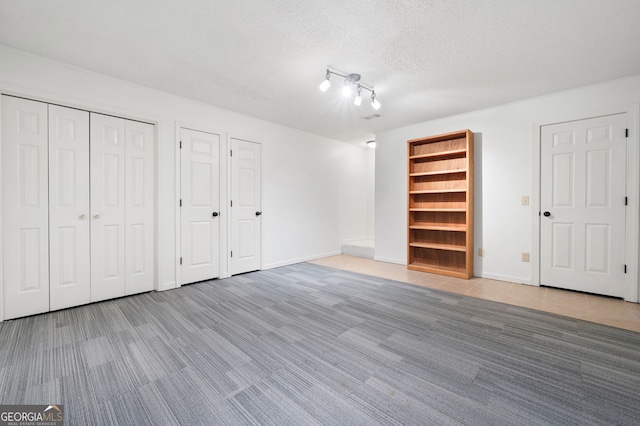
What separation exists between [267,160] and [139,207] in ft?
6.80

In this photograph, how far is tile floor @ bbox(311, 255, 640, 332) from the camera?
2680 millimetres

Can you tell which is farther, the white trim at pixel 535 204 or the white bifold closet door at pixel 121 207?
the white trim at pixel 535 204

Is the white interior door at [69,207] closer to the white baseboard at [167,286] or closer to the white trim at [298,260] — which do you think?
the white baseboard at [167,286]

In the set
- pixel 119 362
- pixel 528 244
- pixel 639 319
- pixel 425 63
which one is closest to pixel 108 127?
pixel 119 362

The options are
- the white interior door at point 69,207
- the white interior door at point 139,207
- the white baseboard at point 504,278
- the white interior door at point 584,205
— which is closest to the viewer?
the white interior door at point 69,207

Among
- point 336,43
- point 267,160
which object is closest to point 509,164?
point 336,43

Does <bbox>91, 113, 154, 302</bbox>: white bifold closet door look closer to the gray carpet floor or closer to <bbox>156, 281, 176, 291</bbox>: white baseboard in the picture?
<bbox>156, 281, 176, 291</bbox>: white baseboard

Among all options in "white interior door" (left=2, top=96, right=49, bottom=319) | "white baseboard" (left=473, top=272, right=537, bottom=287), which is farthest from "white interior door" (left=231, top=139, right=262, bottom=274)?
"white baseboard" (left=473, top=272, right=537, bottom=287)

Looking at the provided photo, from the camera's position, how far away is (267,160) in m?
4.69

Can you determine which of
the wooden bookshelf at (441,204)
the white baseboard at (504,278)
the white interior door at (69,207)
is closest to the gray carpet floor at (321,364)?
the white interior door at (69,207)

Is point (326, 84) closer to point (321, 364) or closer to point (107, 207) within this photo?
point (321, 364)

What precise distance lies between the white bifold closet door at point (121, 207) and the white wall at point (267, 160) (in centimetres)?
13

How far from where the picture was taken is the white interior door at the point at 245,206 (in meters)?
4.25

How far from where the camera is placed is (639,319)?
2.60 m
